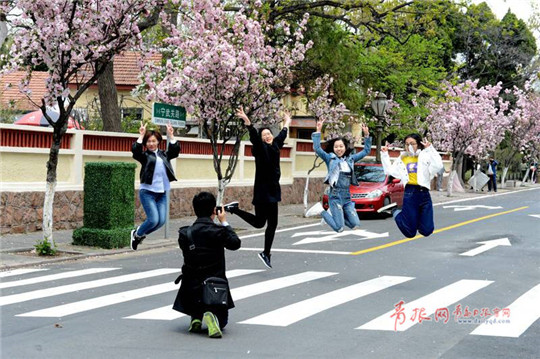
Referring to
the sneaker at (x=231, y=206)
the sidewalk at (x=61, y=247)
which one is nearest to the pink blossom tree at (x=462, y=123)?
the sidewalk at (x=61, y=247)

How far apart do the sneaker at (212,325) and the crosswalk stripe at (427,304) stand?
1.65 metres

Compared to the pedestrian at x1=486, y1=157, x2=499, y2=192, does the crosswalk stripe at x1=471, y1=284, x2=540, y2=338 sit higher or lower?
lower

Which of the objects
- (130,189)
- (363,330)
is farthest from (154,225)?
(130,189)

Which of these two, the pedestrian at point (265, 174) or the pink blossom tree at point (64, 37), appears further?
the pink blossom tree at point (64, 37)

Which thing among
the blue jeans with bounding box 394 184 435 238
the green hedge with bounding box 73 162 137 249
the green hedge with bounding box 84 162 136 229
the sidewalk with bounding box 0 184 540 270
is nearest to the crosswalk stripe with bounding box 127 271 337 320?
the blue jeans with bounding box 394 184 435 238

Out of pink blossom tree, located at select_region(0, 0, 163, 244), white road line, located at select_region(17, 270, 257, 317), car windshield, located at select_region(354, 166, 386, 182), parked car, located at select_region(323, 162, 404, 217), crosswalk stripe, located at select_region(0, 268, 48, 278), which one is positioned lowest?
crosswalk stripe, located at select_region(0, 268, 48, 278)

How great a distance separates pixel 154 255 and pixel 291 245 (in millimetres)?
3342

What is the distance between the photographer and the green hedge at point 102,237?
1562 cm

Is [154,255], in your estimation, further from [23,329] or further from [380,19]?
[380,19]

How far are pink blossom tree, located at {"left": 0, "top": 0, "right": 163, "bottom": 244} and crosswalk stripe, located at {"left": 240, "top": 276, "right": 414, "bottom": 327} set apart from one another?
20.8 feet

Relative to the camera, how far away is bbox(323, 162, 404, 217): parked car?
24.2 metres

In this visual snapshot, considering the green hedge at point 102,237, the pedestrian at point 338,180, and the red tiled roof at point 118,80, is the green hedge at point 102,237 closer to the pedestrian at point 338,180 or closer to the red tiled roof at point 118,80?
the pedestrian at point 338,180

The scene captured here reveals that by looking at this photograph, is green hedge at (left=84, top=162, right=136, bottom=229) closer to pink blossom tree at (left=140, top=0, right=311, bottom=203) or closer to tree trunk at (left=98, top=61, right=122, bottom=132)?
pink blossom tree at (left=140, top=0, right=311, bottom=203)

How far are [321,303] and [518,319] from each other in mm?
2391
